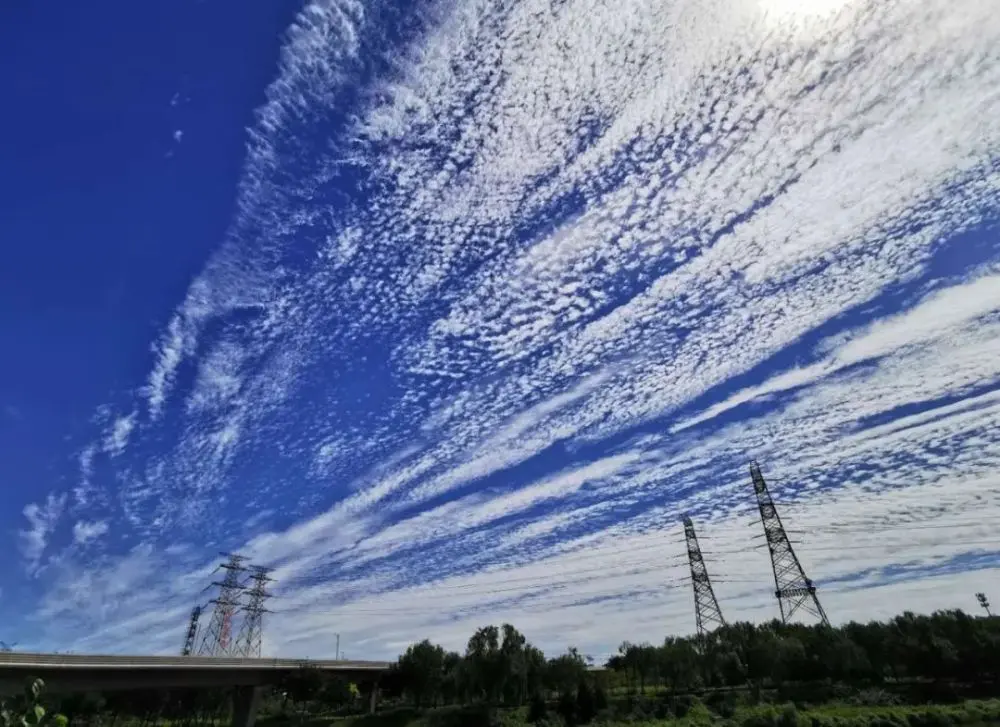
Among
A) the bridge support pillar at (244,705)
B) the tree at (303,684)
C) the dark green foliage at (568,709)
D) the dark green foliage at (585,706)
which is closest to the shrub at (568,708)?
the dark green foliage at (568,709)

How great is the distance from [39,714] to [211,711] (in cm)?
11278

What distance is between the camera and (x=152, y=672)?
5775cm

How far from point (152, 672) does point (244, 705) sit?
21361mm

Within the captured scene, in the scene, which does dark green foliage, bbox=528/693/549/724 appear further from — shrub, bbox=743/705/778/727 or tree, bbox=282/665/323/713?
tree, bbox=282/665/323/713

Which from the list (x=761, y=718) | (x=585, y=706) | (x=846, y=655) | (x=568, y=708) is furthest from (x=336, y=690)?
(x=846, y=655)

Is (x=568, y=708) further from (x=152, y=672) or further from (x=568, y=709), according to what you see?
(x=152, y=672)

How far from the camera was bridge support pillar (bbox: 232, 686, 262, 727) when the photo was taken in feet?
242

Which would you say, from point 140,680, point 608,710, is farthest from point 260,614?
point 608,710

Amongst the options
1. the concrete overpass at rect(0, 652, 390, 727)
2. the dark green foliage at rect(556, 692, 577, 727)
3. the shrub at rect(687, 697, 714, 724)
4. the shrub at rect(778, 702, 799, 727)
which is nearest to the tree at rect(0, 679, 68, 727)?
the concrete overpass at rect(0, 652, 390, 727)

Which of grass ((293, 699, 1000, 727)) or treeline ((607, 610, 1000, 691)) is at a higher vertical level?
treeline ((607, 610, 1000, 691))

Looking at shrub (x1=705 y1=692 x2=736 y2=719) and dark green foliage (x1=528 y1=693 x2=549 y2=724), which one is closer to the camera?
shrub (x1=705 y1=692 x2=736 y2=719)

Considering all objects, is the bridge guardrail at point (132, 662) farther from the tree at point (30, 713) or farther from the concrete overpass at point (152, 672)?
the tree at point (30, 713)

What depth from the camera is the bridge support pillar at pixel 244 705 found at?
7381 centimetres

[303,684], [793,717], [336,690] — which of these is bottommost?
[793,717]
